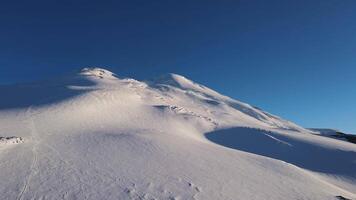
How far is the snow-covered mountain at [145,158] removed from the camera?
13.0 metres

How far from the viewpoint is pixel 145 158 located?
17266 mm

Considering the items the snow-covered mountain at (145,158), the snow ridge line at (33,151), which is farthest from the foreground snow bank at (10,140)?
the snow ridge line at (33,151)

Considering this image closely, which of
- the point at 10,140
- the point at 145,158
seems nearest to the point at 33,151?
the point at 10,140

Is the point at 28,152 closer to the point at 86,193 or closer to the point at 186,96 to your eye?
the point at 86,193

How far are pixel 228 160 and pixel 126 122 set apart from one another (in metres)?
12.9

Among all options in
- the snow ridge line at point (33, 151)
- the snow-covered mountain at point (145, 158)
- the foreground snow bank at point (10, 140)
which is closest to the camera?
the snow ridge line at point (33, 151)

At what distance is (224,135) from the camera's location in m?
30.7

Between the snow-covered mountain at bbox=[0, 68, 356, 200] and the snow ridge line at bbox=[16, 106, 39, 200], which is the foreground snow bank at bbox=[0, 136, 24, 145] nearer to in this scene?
the snow-covered mountain at bbox=[0, 68, 356, 200]

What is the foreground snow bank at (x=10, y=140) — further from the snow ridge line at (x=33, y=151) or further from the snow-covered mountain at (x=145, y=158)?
the snow ridge line at (x=33, y=151)

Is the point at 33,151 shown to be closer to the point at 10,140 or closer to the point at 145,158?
the point at 10,140

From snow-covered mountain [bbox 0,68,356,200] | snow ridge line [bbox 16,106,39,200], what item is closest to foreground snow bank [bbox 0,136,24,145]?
snow-covered mountain [bbox 0,68,356,200]

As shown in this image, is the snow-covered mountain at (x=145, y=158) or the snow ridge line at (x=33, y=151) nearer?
the snow ridge line at (x=33, y=151)

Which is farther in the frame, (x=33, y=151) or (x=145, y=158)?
(x=145, y=158)

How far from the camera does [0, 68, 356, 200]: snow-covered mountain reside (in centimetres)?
1302
